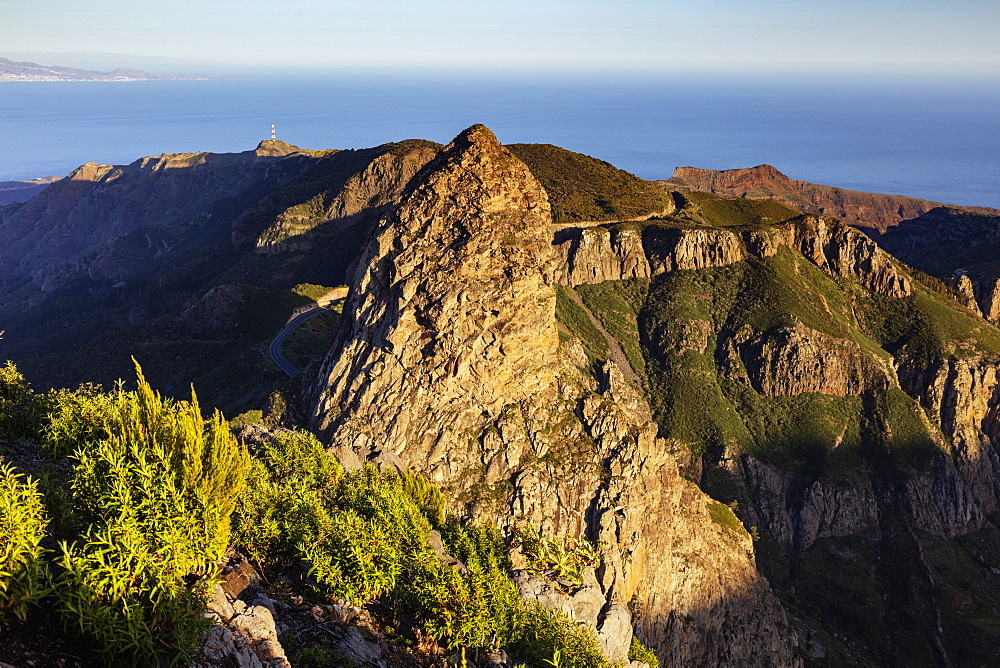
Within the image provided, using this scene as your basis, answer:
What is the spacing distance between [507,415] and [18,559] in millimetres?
51173

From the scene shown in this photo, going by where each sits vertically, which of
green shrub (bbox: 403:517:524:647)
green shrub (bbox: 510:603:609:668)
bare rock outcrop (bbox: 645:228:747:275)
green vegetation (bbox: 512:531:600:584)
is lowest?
green vegetation (bbox: 512:531:600:584)

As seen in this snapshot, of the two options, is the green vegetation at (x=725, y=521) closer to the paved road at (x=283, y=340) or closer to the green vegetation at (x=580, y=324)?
the green vegetation at (x=580, y=324)

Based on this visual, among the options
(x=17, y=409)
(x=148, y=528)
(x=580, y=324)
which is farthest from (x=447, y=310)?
(x=580, y=324)

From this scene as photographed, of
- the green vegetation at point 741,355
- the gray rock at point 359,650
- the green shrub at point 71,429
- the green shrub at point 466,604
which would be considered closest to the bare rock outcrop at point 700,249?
Result: the green vegetation at point 741,355

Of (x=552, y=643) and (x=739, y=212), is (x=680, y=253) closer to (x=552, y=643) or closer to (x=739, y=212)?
(x=739, y=212)

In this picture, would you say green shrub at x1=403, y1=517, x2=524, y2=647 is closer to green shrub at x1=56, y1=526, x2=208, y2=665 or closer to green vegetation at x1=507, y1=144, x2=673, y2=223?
green shrub at x1=56, y1=526, x2=208, y2=665

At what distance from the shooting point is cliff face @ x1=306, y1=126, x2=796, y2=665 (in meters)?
60.7

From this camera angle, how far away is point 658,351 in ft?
393

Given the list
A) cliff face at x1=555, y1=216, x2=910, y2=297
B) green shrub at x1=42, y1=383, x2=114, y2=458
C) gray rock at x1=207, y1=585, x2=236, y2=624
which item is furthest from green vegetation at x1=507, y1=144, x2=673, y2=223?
gray rock at x1=207, y1=585, x2=236, y2=624

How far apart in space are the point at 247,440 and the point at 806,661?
215 feet

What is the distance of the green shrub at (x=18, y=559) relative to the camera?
1281cm

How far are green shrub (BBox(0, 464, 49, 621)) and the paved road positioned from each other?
68.2 meters

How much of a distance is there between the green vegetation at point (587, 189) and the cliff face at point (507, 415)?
6757cm

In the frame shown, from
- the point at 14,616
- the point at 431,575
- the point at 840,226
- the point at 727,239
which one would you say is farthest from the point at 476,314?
the point at 840,226
